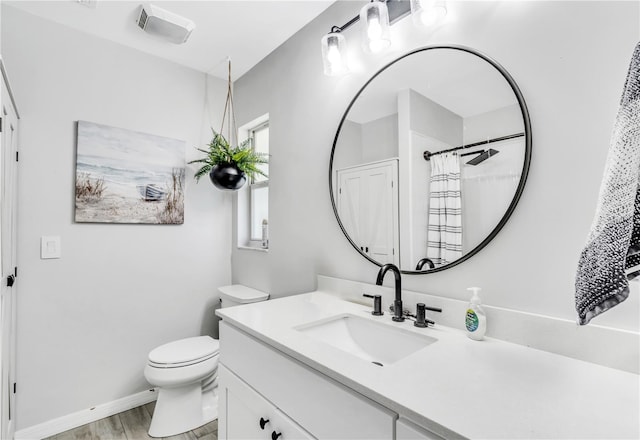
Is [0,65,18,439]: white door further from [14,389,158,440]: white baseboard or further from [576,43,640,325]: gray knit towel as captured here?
[576,43,640,325]: gray knit towel

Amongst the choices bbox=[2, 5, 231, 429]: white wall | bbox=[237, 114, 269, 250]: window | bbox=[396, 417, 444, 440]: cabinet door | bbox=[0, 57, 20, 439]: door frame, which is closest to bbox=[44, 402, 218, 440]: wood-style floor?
bbox=[2, 5, 231, 429]: white wall

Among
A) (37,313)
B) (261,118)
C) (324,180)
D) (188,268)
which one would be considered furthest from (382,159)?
(37,313)

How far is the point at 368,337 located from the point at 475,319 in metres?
0.41

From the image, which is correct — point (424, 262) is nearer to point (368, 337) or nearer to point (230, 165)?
point (368, 337)

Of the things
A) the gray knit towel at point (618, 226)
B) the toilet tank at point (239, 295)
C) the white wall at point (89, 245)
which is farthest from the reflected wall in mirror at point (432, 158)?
the white wall at point (89, 245)

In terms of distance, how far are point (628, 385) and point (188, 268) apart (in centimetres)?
237

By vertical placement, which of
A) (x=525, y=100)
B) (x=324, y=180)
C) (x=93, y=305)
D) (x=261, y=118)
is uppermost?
(x=261, y=118)

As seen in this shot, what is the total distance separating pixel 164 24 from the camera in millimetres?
1842

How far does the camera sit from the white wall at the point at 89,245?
1768mm

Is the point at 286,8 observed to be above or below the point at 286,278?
above

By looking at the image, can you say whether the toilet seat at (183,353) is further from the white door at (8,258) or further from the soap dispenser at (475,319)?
the soap dispenser at (475,319)

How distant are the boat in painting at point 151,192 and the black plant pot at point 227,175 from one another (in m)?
0.45

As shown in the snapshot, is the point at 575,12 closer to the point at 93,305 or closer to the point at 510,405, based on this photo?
the point at 510,405

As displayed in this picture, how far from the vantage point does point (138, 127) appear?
7.07ft
